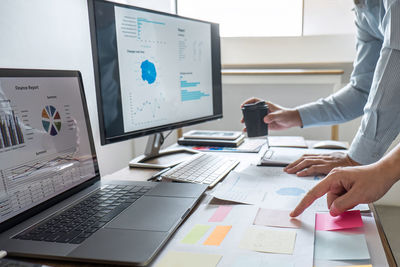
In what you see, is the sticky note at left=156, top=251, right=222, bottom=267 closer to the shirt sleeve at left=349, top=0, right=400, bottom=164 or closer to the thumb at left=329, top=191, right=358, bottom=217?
the thumb at left=329, top=191, right=358, bottom=217

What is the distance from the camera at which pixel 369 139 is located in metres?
0.94

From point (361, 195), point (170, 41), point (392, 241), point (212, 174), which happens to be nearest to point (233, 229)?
point (361, 195)

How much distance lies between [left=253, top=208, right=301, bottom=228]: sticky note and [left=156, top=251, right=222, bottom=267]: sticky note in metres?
0.15

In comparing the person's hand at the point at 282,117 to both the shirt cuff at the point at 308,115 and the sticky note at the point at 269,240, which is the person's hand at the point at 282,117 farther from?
the sticky note at the point at 269,240

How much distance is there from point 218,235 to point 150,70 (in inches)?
23.1

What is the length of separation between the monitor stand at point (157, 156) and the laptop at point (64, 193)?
0.25 m

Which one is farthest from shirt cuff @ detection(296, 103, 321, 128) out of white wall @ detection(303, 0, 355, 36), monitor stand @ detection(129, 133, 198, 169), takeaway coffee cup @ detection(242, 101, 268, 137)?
white wall @ detection(303, 0, 355, 36)

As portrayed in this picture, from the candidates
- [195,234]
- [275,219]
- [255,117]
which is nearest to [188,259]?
[195,234]

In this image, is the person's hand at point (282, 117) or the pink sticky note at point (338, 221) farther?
the person's hand at point (282, 117)

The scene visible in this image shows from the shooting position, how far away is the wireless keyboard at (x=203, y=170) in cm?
90

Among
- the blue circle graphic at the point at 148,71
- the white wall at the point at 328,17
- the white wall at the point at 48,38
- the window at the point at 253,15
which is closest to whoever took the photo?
the blue circle graphic at the point at 148,71

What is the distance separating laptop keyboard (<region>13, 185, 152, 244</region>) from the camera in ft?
1.91

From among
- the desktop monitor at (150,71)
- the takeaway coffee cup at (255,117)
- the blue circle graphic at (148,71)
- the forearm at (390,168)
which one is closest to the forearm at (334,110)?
the takeaway coffee cup at (255,117)

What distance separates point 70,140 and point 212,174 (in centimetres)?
36
